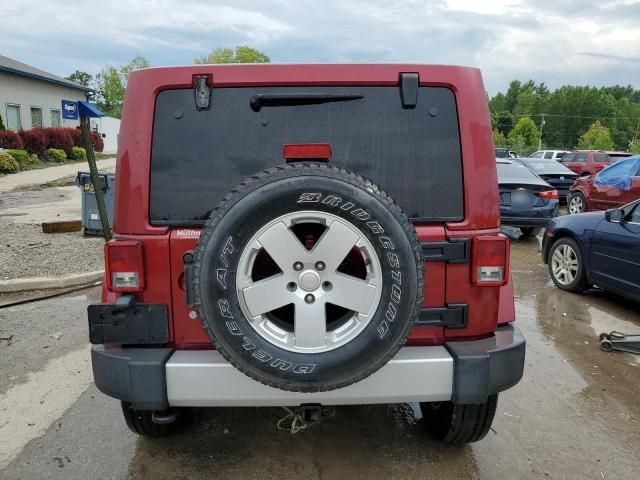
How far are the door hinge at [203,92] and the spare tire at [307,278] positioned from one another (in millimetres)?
542

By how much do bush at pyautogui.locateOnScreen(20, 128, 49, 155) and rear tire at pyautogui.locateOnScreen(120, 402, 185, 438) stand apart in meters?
27.5

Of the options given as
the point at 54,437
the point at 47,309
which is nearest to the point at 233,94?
the point at 54,437

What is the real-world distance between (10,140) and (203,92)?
26.3 m

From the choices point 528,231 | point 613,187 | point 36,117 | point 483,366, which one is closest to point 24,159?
point 36,117

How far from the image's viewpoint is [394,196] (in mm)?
2586

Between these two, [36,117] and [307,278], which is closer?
[307,278]

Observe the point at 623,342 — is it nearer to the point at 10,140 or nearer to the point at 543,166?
the point at 543,166

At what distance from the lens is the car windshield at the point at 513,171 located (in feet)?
33.1

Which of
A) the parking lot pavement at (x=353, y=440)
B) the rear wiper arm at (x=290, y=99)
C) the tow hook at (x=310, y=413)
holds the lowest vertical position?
the parking lot pavement at (x=353, y=440)

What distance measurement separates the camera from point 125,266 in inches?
100

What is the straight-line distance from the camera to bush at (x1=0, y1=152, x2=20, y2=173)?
70.2 ft

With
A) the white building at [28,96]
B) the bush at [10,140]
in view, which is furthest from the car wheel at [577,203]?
the white building at [28,96]

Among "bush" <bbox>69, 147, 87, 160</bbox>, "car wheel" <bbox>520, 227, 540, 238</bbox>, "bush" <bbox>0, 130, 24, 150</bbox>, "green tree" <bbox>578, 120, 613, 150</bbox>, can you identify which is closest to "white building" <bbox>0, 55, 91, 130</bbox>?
"bush" <bbox>69, 147, 87, 160</bbox>

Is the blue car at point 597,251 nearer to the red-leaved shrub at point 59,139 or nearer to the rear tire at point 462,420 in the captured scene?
the rear tire at point 462,420
